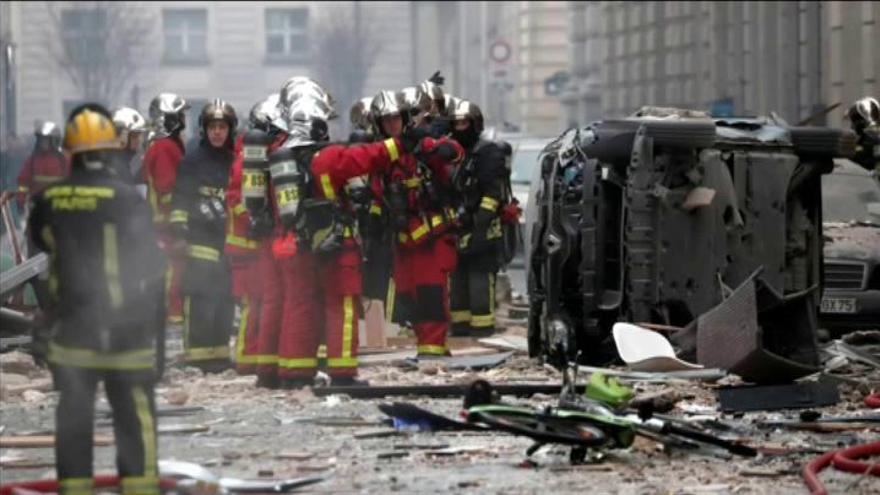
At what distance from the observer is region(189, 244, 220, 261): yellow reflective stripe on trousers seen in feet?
60.2

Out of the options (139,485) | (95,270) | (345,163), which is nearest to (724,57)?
(345,163)

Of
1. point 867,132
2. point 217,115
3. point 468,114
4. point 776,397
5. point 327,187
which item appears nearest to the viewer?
point 776,397

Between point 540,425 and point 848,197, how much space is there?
915cm

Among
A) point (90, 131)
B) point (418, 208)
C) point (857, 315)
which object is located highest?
point (90, 131)

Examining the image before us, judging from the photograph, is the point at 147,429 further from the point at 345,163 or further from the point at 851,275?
the point at 851,275

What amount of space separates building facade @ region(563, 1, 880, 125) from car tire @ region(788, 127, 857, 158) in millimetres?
19508

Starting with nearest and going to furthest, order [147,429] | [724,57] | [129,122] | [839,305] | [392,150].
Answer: [147,429]
[392,150]
[839,305]
[129,122]
[724,57]

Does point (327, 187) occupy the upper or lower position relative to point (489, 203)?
upper

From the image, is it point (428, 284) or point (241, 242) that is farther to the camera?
point (428, 284)

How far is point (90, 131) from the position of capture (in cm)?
1105

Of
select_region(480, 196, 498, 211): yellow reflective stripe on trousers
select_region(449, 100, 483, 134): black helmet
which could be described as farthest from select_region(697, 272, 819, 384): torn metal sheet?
select_region(449, 100, 483, 134): black helmet

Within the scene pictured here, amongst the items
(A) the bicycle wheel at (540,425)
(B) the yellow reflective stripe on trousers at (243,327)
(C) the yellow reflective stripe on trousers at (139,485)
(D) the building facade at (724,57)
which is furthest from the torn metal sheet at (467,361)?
(D) the building facade at (724,57)

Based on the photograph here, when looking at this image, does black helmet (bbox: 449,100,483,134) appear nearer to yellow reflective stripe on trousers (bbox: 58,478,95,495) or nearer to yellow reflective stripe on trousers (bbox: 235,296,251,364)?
yellow reflective stripe on trousers (bbox: 235,296,251,364)

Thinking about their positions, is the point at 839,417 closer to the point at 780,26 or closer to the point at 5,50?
the point at 5,50
